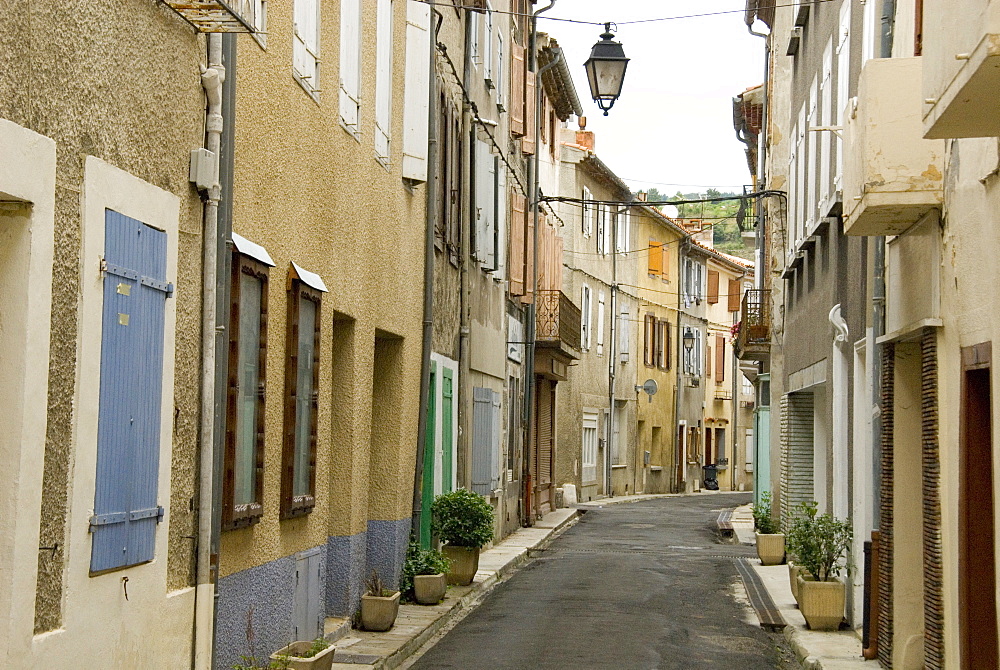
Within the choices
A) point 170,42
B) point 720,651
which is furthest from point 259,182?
point 720,651

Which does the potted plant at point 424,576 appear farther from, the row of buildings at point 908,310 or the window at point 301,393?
the row of buildings at point 908,310

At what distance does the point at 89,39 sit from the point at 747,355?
79.6 ft

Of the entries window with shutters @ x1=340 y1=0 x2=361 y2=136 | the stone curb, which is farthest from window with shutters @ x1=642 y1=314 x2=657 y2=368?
window with shutters @ x1=340 y1=0 x2=361 y2=136

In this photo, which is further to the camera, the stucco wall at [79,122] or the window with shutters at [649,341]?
the window with shutters at [649,341]

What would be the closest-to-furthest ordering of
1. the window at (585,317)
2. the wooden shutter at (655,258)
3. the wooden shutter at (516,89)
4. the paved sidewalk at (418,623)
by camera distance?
the paved sidewalk at (418,623) → the wooden shutter at (516,89) → the window at (585,317) → the wooden shutter at (655,258)

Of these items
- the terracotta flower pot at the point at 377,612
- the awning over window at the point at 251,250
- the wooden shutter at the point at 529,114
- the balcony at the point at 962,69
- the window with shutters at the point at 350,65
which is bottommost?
the terracotta flower pot at the point at 377,612

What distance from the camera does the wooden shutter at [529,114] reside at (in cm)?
2420

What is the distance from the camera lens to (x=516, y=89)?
2338cm

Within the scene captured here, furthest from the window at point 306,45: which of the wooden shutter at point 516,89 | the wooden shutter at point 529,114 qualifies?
the wooden shutter at point 529,114

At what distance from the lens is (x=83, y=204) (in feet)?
20.7

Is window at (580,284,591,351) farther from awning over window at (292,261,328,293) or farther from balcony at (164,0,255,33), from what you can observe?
balcony at (164,0,255,33)

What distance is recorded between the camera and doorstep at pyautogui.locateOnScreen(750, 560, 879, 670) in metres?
10.9

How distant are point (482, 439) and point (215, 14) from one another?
41.4 feet

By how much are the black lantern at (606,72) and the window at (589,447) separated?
78.1 feet
